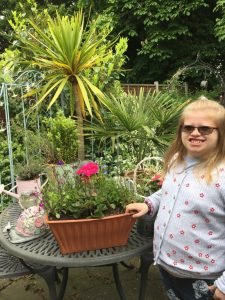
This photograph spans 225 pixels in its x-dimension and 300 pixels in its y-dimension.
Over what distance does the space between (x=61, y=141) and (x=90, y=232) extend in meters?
1.84

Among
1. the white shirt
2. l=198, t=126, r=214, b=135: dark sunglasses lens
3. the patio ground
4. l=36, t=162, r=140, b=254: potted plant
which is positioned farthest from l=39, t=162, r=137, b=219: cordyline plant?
the patio ground

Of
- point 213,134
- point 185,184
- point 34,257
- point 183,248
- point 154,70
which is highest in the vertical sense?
point 154,70

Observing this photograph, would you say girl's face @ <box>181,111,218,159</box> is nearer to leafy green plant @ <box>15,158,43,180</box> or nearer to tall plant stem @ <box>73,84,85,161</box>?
leafy green plant @ <box>15,158,43,180</box>

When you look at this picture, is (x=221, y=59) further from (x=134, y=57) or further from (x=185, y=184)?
(x=185, y=184)

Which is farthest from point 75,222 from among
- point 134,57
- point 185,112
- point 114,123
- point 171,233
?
point 134,57

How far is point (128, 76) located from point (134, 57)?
953mm

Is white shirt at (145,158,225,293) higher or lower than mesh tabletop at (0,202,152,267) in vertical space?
higher

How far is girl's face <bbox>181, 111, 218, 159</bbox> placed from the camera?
150 cm

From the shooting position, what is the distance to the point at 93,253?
5.49 ft

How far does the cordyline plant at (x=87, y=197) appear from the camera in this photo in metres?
1.60

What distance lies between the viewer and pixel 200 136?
1504 mm

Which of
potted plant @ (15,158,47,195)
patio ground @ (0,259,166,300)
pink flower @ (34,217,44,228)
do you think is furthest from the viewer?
potted plant @ (15,158,47,195)

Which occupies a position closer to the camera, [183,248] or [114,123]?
[183,248]

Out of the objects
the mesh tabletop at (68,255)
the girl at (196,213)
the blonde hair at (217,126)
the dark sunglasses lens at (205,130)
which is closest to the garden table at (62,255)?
the mesh tabletop at (68,255)
